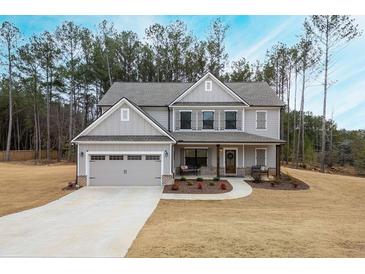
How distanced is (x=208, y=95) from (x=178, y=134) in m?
3.79

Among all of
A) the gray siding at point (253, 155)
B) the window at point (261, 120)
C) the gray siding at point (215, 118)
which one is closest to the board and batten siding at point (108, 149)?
the gray siding at point (215, 118)

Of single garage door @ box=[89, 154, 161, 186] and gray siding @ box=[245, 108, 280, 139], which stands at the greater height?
gray siding @ box=[245, 108, 280, 139]

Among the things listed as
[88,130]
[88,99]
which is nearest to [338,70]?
[88,130]

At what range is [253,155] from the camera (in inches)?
955

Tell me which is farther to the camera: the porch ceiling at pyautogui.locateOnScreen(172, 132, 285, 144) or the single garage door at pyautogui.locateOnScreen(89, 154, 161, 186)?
the porch ceiling at pyautogui.locateOnScreen(172, 132, 285, 144)

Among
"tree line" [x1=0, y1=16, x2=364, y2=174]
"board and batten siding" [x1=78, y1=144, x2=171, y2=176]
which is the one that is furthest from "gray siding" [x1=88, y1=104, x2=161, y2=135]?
"tree line" [x1=0, y1=16, x2=364, y2=174]

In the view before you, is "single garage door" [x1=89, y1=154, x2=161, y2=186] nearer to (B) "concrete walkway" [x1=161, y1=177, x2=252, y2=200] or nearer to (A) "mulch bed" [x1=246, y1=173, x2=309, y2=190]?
(B) "concrete walkway" [x1=161, y1=177, x2=252, y2=200]

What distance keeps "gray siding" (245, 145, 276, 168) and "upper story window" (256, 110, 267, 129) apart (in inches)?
63.8

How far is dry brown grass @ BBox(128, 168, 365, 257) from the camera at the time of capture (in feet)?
26.1

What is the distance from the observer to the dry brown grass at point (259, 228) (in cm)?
794
